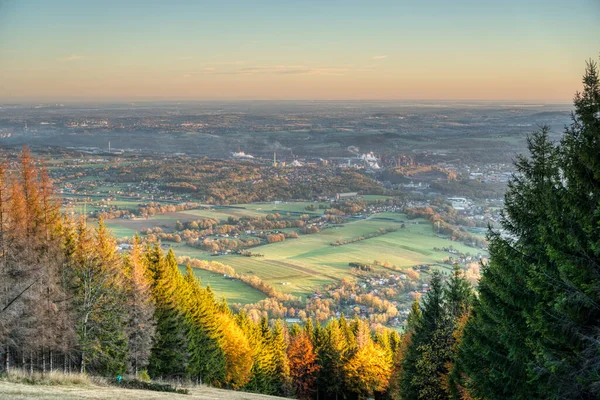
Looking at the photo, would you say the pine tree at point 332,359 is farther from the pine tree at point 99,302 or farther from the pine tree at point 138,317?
the pine tree at point 99,302

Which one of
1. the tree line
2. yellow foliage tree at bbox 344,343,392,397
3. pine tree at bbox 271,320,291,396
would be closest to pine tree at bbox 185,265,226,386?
pine tree at bbox 271,320,291,396

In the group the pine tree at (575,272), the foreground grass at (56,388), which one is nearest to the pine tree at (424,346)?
the foreground grass at (56,388)

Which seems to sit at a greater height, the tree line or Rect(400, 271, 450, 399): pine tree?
the tree line

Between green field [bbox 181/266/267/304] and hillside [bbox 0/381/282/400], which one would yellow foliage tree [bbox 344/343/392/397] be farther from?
green field [bbox 181/266/267/304]

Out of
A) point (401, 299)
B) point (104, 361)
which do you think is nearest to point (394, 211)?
point (401, 299)

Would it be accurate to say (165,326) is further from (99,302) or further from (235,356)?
(235,356)

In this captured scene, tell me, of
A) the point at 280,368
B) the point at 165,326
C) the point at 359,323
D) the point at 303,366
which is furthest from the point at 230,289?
the point at 165,326

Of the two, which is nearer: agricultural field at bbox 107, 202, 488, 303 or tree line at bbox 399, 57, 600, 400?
tree line at bbox 399, 57, 600, 400

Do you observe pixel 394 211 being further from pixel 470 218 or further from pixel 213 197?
pixel 213 197
